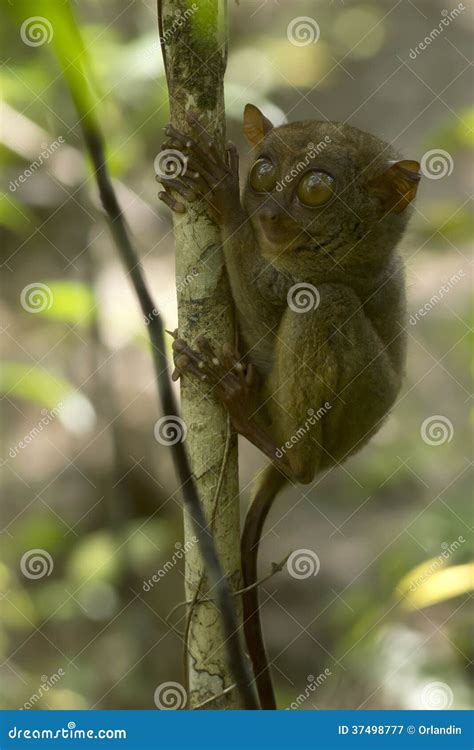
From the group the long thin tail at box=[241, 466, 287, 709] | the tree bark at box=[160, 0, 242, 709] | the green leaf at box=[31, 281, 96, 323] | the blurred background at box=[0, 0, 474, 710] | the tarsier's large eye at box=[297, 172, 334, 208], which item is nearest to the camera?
the tree bark at box=[160, 0, 242, 709]

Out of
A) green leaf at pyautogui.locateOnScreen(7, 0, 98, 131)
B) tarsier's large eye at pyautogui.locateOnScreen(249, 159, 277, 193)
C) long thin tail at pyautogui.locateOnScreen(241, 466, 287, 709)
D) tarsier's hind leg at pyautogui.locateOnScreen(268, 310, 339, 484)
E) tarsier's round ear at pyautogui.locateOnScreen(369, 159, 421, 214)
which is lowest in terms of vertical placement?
long thin tail at pyautogui.locateOnScreen(241, 466, 287, 709)

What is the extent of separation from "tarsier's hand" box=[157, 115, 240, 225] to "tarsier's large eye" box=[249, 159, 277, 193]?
1.20ft

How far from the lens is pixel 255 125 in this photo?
397 centimetres

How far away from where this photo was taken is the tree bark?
3033 millimetres

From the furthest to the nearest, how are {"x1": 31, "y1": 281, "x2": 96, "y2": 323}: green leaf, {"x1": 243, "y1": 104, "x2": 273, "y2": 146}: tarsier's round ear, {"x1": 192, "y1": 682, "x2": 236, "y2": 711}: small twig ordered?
1. {"x1": 243, "y1": 104, "x2": 273, "y2": 146}: tarsier's round ear
2. {"x1": 31, "y1": 281, "x2": 96, "y2": 323}: green leaf
3. {"x1": 192, "y1": 682, "x2": 236, "y2": 711}: small twig

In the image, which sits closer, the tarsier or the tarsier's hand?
the tarsier's hand

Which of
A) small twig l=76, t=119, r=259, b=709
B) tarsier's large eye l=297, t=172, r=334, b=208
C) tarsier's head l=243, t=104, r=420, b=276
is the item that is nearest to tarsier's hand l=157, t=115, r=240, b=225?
tarsier's head l=243, t=104, r=420, b=276

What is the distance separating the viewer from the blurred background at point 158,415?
4477 millimetres

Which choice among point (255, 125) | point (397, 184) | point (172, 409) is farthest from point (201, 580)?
point (255, 125)

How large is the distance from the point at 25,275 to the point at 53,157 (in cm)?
169

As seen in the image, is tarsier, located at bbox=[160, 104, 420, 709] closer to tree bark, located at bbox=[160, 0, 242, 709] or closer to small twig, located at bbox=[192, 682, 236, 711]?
tree bark, located at bbox=[160, 0, 242, 709]

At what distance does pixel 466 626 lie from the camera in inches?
196

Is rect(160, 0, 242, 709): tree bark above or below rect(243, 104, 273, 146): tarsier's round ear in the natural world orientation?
below

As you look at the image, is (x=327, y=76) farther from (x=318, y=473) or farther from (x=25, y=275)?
(x=318, y=473)
